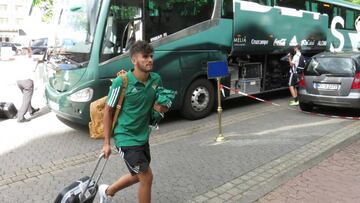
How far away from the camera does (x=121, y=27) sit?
24.4ft

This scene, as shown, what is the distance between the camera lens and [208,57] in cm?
916

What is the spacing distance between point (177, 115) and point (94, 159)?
3661 mm

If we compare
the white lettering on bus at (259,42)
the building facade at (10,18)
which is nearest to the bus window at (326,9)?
the white lettering on bus at (259,42)

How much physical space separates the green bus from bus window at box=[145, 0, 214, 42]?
2cm

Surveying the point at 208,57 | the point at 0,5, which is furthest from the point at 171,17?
the point at 0,5

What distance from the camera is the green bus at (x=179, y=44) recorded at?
7348 millimetres

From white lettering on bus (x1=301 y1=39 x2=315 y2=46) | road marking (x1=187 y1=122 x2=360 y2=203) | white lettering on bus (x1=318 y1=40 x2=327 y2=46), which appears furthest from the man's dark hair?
white lettering on bus (x1=318 y1=40 x2=327 y2=46)

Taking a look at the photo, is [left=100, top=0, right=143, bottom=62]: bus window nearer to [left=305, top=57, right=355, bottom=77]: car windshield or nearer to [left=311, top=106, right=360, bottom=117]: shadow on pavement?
[left=305, top=57, right=355, bottom=77]: car windshield

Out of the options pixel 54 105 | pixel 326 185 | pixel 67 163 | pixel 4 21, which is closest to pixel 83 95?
pixel 54 105

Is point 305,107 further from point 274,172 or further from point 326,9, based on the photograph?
point 326,9

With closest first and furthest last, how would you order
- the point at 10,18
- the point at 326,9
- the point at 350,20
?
1. the point at 326,9
2. the point at 350,20
3. the point at 10,18

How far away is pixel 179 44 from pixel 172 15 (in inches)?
23.6

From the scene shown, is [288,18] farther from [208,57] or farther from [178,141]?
[178,141]

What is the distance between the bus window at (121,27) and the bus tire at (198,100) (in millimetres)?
1895
